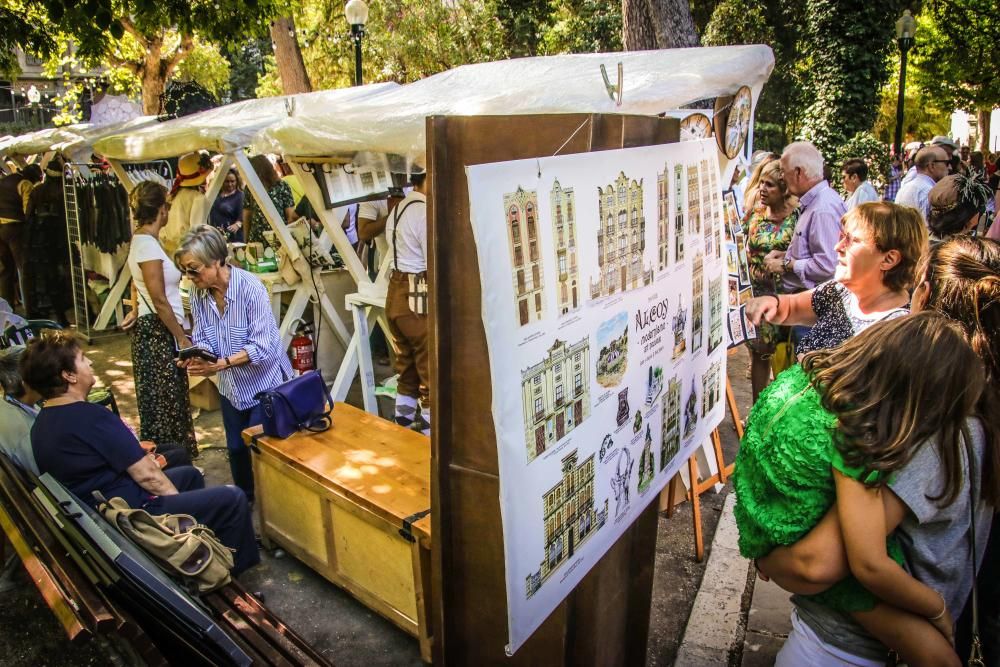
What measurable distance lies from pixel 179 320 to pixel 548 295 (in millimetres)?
3973

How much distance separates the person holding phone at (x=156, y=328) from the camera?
4707mm

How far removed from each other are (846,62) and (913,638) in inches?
636

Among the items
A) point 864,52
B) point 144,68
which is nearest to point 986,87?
point 864,52

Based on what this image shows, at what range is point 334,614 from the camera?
3.44m

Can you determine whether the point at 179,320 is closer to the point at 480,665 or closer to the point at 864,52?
the point at 480,665

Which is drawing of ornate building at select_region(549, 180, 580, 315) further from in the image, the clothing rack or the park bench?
the clothing rack

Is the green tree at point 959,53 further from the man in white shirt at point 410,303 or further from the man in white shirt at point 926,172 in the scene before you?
the man in white shirt at point 410,303

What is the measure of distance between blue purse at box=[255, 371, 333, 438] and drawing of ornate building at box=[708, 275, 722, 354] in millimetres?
2132

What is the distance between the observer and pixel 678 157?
2328 millimetres

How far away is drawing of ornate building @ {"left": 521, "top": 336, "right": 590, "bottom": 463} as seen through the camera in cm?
155

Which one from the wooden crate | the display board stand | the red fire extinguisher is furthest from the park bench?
the red fire extinguisher

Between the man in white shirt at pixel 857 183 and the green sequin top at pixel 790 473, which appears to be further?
the man in white shirt at pixel 857 183

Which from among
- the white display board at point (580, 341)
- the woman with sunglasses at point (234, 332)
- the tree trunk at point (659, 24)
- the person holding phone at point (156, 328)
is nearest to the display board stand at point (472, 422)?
the white display board at point (580, 341)

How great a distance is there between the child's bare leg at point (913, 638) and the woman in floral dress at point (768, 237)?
9.86ft
